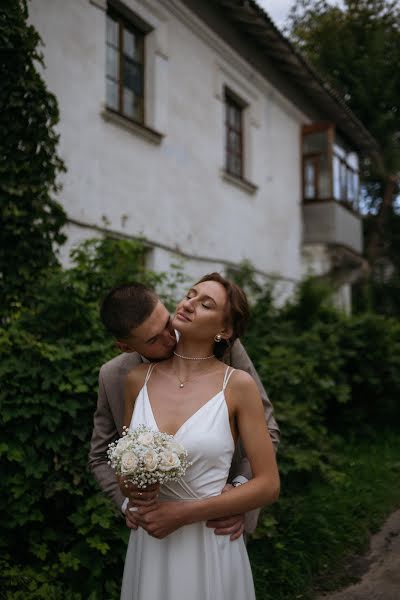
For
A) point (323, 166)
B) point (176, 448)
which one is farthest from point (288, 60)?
point (176, 448)

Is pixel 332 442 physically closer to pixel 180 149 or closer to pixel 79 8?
pixel 180 149

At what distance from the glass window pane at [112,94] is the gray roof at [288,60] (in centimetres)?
294

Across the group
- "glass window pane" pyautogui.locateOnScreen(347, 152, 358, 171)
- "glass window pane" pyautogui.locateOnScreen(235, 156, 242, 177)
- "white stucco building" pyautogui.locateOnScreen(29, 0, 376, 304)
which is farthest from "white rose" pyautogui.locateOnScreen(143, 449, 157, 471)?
"glass window pane" pyautogui.locateOnScreen(347, 152, 358, 171)

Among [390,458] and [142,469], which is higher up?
[142,469]

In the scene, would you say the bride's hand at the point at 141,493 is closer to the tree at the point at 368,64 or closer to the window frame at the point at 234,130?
the window frame at the point at 234,130

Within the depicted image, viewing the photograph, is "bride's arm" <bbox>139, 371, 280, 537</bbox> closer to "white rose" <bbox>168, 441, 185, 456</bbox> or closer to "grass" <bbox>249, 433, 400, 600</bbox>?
"white rose" <bbox>168, 441, 185, 456</bbox>

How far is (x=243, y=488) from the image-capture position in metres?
1.98

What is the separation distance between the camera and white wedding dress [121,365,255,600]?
200 centimetres

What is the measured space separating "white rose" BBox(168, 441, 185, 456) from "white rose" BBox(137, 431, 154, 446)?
0.20 ft

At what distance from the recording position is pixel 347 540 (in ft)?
13.6

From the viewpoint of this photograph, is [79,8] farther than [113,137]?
No

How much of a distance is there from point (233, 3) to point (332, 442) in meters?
7.09

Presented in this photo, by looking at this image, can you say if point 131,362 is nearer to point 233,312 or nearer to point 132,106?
point 233,312

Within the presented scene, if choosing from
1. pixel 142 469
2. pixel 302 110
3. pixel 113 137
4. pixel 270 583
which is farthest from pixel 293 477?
pixel 302 110
